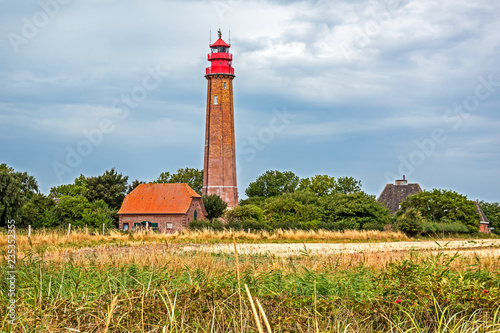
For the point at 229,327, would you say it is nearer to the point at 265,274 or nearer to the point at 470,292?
the point at 265,274

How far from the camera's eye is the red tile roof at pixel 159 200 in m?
49.7

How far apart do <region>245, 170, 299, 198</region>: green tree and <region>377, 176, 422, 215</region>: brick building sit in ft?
50.2

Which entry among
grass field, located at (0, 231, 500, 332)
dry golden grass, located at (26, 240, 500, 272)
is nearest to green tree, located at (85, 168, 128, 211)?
dry golden grass, located at (26, 240, 500, 272)

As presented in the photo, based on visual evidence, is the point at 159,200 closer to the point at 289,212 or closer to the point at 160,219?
the point at 160,219

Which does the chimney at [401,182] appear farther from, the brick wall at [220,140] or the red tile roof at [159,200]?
the red tile roof at [159,200]

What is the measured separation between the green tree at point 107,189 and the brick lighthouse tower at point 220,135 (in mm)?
10373

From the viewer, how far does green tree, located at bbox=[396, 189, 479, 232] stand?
48250 millimetres

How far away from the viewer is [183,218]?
160 ft

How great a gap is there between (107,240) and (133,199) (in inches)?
1035

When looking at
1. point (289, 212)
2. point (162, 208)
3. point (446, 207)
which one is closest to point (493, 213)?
point (446, 207)

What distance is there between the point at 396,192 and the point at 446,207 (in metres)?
14.1

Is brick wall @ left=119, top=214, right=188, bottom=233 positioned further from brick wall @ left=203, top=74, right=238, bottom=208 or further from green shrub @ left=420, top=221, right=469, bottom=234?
green shrub @ left=420, top=221, right=469, bottom=234

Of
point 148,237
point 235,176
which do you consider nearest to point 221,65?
point 235,176

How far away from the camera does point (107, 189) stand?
5916 centimetres
